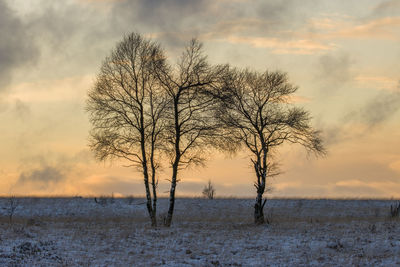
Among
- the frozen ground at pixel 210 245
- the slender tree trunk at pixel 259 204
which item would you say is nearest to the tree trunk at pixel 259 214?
the slender tree trunk at pixel 259 204

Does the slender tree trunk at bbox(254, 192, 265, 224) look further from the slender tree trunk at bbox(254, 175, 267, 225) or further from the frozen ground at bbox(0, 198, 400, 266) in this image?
the frozen ground at bbox(0, 198, 400, 266)

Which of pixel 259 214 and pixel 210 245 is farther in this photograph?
pixel 259 214

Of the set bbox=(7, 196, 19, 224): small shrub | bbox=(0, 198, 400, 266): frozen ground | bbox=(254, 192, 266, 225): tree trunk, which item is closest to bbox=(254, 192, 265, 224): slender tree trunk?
bbox=(254, 192, 266, 225): tree trunk

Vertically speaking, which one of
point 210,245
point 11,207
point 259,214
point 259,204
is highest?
point 259,204

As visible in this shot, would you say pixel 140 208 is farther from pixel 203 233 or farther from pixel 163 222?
pixel 203 233

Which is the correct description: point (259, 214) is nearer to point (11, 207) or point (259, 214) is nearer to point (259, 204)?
point (259, 204)

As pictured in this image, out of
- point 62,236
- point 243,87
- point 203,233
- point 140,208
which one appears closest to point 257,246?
point 203,233

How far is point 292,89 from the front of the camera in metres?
35.4

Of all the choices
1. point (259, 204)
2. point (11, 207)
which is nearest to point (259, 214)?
point (259, 204)

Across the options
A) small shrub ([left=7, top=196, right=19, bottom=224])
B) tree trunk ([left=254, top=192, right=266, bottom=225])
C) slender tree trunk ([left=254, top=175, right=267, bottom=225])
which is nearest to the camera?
tree trunk ([left=254, top=192, right=266, bottom=225])

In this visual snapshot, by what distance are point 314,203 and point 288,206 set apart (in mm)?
4011

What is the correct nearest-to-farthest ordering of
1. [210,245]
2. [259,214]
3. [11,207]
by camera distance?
[210,245]
[259,214]
[11,207]

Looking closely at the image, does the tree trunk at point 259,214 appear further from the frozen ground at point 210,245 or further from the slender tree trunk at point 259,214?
the frozen ground at point 210,245

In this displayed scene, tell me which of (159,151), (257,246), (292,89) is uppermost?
(292,89)
